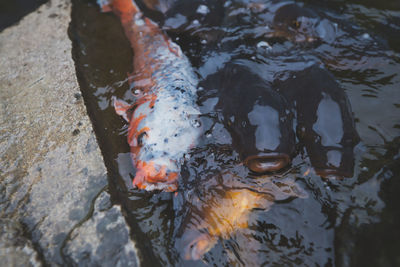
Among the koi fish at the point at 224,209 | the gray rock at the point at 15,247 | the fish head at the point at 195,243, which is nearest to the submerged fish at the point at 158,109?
the koi fish at the point at 224,209

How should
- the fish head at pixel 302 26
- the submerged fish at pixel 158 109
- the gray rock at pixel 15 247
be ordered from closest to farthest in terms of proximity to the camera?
the gray rock at pixel 15 247
the submerged fish at pixel 158 109
the fish head at pixel 302 26

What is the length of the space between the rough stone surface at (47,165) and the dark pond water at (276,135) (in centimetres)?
17

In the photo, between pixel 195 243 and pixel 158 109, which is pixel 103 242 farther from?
pixel 158 109

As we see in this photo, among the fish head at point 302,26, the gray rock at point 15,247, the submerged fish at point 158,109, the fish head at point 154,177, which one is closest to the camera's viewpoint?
the gray rock at point 15,247

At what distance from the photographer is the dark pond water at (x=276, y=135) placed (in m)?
2.31

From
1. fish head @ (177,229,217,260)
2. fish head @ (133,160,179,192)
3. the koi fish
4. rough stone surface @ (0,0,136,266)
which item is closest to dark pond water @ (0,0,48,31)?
rough stone surface @ (0,0,136,266)

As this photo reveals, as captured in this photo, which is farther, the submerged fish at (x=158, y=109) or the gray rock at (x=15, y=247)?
the submerged fish at (x=158, y=109)

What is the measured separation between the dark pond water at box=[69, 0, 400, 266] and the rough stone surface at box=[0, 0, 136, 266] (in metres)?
0.17

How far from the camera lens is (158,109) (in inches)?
122

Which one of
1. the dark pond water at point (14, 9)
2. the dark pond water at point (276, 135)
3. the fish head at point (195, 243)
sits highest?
the dark pond water at point (14, 9)

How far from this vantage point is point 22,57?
3500mm

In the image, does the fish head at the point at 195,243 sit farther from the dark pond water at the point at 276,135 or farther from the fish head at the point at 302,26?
the fish head at the point at 302,26

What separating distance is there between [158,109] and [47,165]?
3.56 feet

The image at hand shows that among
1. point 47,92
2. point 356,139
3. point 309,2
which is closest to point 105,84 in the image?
point 47,92
